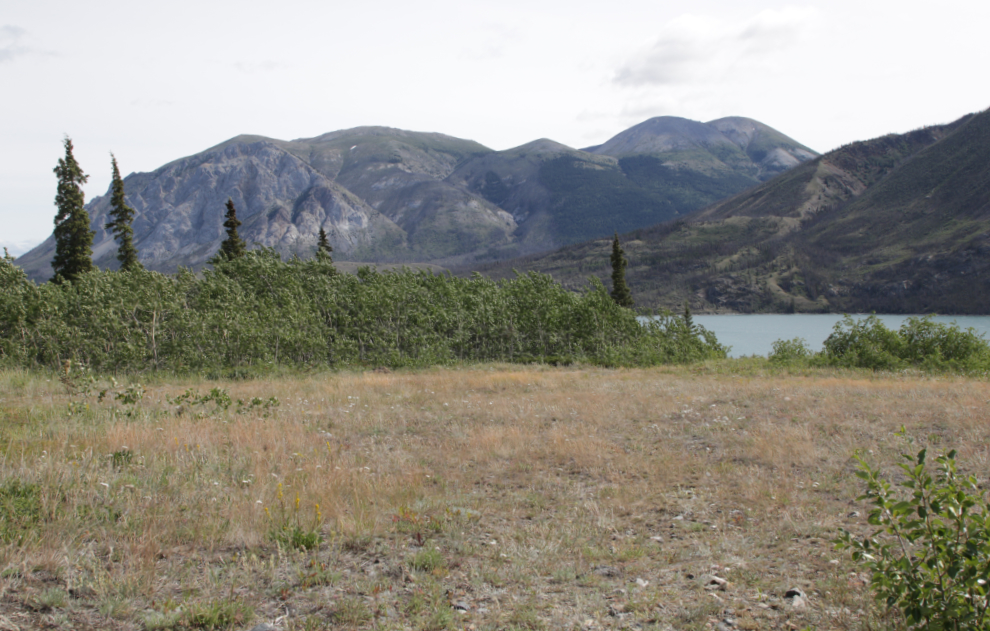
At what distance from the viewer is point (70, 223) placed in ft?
127

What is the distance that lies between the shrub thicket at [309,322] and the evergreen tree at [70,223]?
40.6 feet

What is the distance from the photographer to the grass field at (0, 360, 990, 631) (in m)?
4.79

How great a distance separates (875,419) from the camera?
13742 mm

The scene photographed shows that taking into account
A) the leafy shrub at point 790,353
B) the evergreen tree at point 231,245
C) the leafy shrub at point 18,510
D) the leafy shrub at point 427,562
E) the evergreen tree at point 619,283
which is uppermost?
the evergreen tree at point 231,245

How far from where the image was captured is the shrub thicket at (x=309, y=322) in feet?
75.6

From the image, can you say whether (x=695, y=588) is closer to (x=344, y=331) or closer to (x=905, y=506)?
(x=905, y=506)

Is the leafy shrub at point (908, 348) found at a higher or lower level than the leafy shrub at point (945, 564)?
lower

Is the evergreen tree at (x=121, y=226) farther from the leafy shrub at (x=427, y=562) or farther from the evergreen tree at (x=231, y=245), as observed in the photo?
the leafy shrub at (x=427, y=562)

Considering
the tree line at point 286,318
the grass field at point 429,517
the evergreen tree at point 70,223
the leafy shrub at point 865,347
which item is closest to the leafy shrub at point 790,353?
the leafy shrub at point 865,347

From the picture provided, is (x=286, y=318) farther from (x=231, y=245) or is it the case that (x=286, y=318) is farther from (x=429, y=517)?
(x=429, y=517)

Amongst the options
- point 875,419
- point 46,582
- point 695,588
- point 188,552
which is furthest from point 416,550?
point 875,419

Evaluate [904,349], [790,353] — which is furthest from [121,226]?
[904,349]

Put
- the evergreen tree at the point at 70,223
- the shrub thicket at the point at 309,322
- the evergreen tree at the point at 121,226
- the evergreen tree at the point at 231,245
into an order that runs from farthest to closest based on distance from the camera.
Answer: the evergreen tree at the point at 231,245, the evergreen tree at the point at 121,226, the evergreen tree at the point at 70,223, the shrub thicket at the point at 309,322

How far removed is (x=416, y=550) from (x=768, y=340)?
365ft
